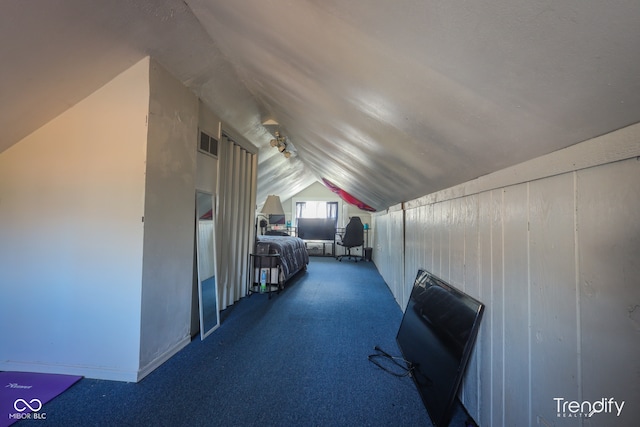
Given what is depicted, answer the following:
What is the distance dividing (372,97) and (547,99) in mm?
729

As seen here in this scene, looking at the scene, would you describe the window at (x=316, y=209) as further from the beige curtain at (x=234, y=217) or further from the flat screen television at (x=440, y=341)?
the flat screen television at (x=440, y=341)

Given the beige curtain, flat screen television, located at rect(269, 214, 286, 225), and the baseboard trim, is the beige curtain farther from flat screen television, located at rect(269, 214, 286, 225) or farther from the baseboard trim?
flat screen television, located at rect(269, 214, 286, 225)

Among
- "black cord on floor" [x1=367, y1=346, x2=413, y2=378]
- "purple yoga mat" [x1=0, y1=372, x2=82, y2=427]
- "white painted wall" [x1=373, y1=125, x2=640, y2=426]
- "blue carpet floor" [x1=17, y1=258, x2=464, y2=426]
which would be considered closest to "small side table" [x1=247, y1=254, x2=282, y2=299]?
"blue carpet floor" [x1=17, y1=258, x2=464, y2=426]

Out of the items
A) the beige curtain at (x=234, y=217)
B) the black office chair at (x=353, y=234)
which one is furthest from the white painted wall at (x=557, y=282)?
the black office chair at (x=353, y=234)

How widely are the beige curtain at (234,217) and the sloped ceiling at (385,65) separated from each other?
939 mm

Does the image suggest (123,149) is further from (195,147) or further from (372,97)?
(372,97)

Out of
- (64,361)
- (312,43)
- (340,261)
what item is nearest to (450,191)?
(312,43)

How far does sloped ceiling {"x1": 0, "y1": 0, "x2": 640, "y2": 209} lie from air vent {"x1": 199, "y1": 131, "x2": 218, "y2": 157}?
363 millimetres

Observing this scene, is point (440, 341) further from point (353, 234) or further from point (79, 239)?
point (353, 234)

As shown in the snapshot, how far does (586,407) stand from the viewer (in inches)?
29.5

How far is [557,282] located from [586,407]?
0.35 metres

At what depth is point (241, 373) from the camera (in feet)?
6.24

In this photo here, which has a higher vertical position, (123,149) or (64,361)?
(123,149)

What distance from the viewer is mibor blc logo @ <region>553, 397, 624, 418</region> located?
2.21 feet
